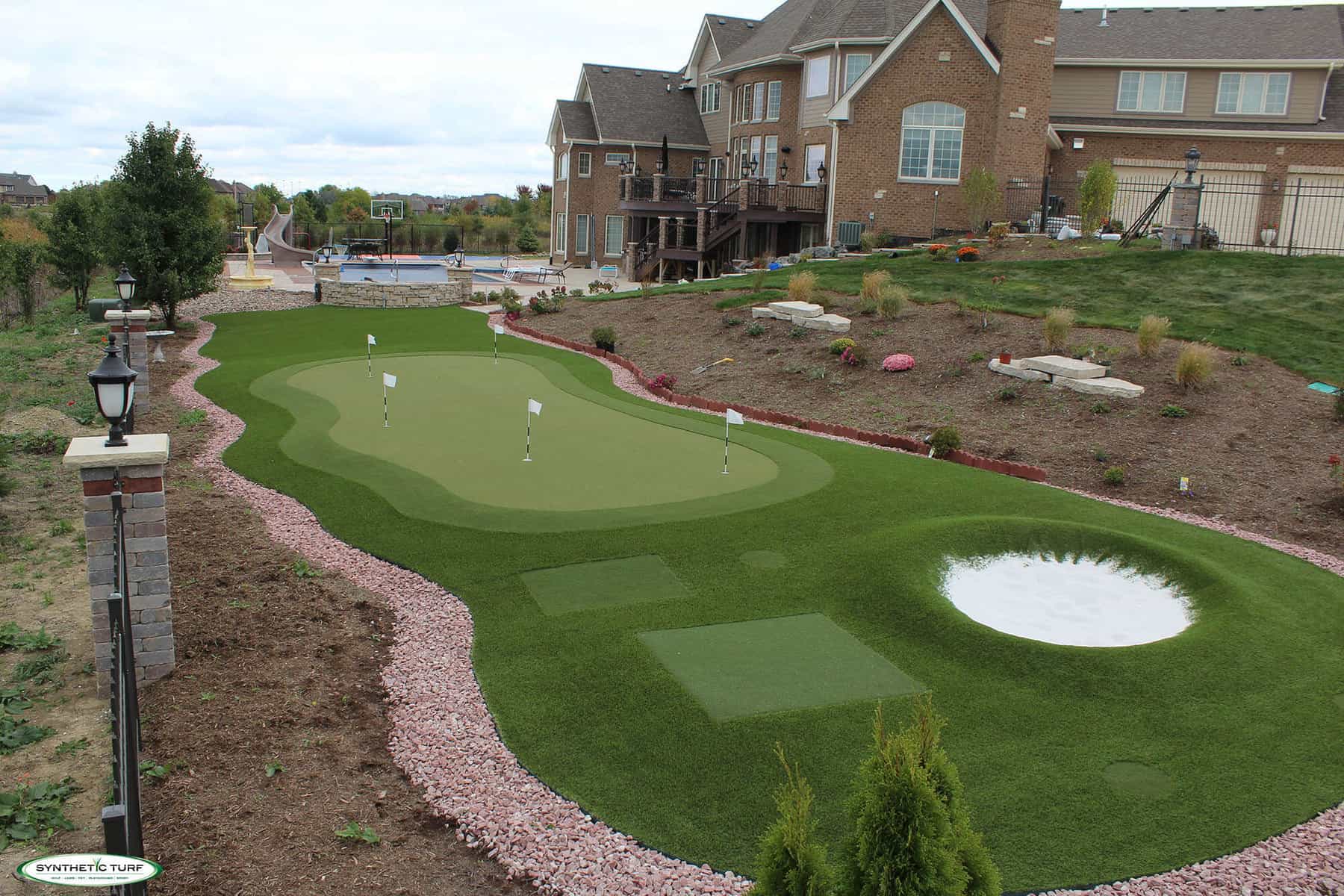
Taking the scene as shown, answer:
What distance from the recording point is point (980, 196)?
26.1 metres

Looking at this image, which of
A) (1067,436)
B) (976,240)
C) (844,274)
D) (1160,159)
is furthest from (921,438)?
(1160,159)

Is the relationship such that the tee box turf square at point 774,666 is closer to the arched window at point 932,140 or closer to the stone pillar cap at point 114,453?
the stone pillar cap at point 114,453

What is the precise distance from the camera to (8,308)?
27000 millimetres

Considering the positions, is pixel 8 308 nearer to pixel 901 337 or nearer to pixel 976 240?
pixel 901 337

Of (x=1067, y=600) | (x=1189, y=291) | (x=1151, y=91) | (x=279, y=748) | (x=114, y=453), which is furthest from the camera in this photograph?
(x=1151, y=91)

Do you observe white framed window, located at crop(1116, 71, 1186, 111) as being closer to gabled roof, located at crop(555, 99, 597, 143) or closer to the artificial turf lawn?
gabled roof, located at crop(555, 99, 597, 143)

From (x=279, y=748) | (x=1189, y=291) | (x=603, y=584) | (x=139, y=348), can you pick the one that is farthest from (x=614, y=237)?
(x=279, y=748)

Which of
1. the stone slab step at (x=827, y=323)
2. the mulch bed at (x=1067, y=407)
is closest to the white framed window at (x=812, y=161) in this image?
the mulch bed at (x=1067, y=407)

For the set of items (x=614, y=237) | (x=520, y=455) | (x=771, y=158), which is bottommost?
(x=520, y=455)

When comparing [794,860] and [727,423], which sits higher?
[727,423]

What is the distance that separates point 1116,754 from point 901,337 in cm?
1205

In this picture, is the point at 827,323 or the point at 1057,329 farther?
the point at 827,323

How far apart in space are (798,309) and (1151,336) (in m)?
6.40

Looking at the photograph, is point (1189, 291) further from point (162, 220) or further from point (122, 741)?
point (162, 220)
